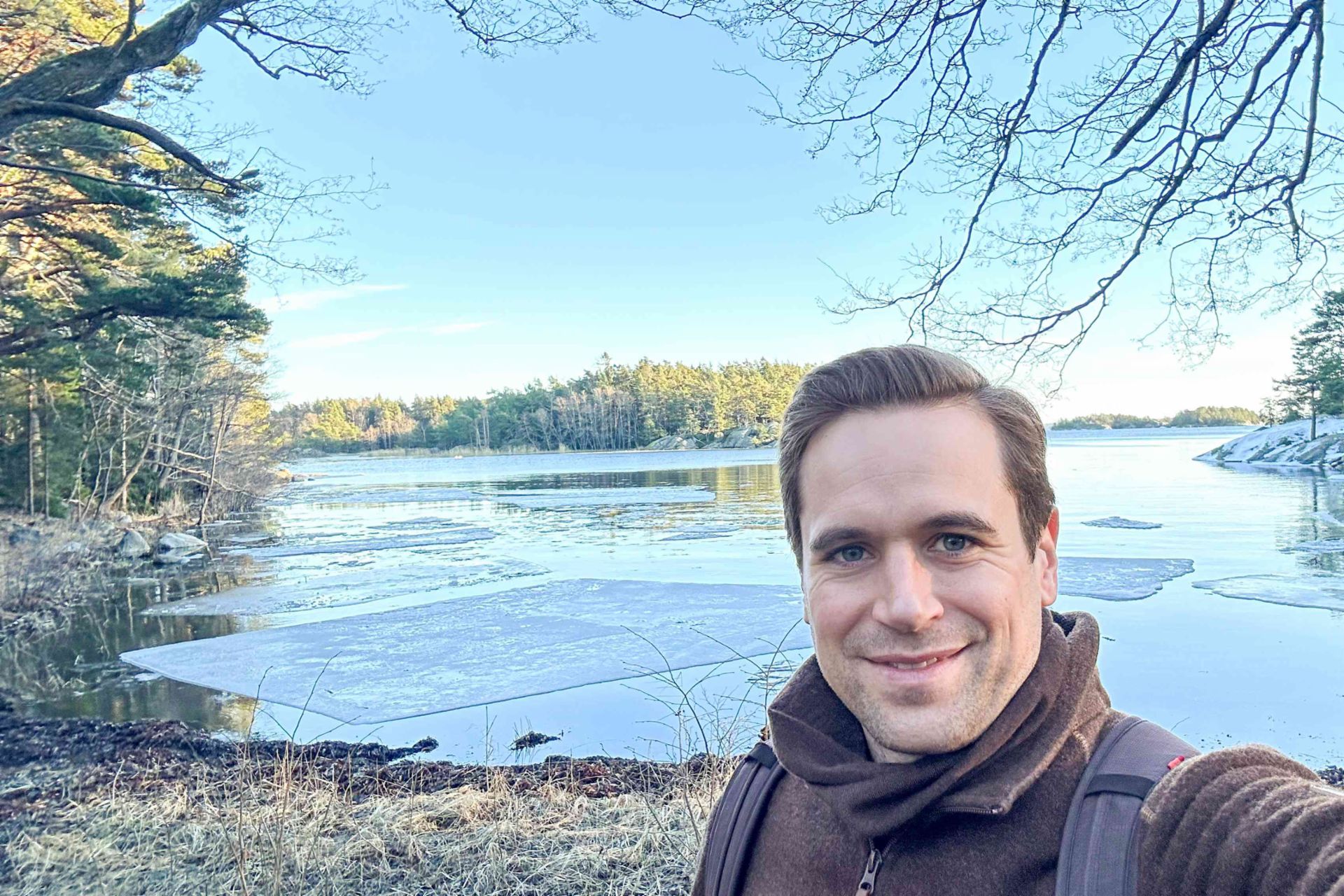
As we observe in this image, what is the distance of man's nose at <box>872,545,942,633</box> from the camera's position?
4.26 feet

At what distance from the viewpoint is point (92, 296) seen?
13.9 meters

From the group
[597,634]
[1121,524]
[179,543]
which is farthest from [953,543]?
[179,543]

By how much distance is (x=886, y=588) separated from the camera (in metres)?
1.34

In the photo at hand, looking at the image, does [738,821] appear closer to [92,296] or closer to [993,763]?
[993,763]

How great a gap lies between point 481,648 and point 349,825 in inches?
178

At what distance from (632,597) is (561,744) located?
16.2ft

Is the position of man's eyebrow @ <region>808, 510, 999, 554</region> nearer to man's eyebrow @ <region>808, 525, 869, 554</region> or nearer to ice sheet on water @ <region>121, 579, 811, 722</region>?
man's eyebrow @ <region>808, 525, 869, 554</region>

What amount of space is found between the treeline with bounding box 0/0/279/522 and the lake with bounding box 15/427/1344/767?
452 cm

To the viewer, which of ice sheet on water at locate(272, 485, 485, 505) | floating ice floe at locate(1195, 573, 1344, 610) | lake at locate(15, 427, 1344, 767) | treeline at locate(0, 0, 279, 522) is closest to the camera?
lake at locate(15, 427, 1344, 767)

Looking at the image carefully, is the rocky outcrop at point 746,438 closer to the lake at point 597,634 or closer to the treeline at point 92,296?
the treeline at point 92,296

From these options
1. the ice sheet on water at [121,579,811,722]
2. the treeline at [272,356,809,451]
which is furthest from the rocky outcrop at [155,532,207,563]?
the treeline at [272,356,809,451]

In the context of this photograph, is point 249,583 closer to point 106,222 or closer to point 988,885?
point 106,222

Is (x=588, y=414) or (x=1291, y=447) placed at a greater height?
(x=588, y=414)

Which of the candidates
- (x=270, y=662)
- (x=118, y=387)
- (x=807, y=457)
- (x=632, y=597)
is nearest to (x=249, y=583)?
(x=270, y=662)
